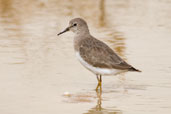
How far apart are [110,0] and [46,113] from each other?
443 inches

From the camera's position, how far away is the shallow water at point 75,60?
26.1 feet

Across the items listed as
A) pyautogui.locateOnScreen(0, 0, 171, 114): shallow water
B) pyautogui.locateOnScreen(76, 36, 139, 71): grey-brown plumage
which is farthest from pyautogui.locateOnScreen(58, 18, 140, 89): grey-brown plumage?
pyautogui.locateOnScreen(0, 0, 171, 114): shallow water

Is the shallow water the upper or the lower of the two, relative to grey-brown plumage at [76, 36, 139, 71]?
lower

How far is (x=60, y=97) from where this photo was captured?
27.2 ft

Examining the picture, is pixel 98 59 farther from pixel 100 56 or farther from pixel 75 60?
pixel 75 60

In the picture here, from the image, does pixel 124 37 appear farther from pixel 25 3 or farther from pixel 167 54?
pixel 25 3

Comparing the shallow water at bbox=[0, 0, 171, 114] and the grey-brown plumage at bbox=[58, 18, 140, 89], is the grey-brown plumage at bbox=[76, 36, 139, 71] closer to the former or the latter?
the grey-brown plumage at bbox=[58, 18, 140, 89]

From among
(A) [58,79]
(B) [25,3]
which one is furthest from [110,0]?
(A) [58,79]

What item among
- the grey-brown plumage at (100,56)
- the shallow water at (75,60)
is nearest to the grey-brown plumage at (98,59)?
the grey-brown plumage at (100,56)

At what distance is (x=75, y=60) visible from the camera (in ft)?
35.2

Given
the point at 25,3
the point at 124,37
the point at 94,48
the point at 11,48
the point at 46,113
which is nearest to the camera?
the point at 46,113

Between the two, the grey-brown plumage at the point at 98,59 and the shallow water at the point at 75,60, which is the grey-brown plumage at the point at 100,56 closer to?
the grey-brown plumage at the point at 98,59

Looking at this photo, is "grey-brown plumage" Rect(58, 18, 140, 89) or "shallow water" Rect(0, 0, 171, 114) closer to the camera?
"shallow water" Rect(0, 0, 171, 114)

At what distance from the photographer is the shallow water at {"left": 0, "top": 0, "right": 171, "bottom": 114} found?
7.96 m
